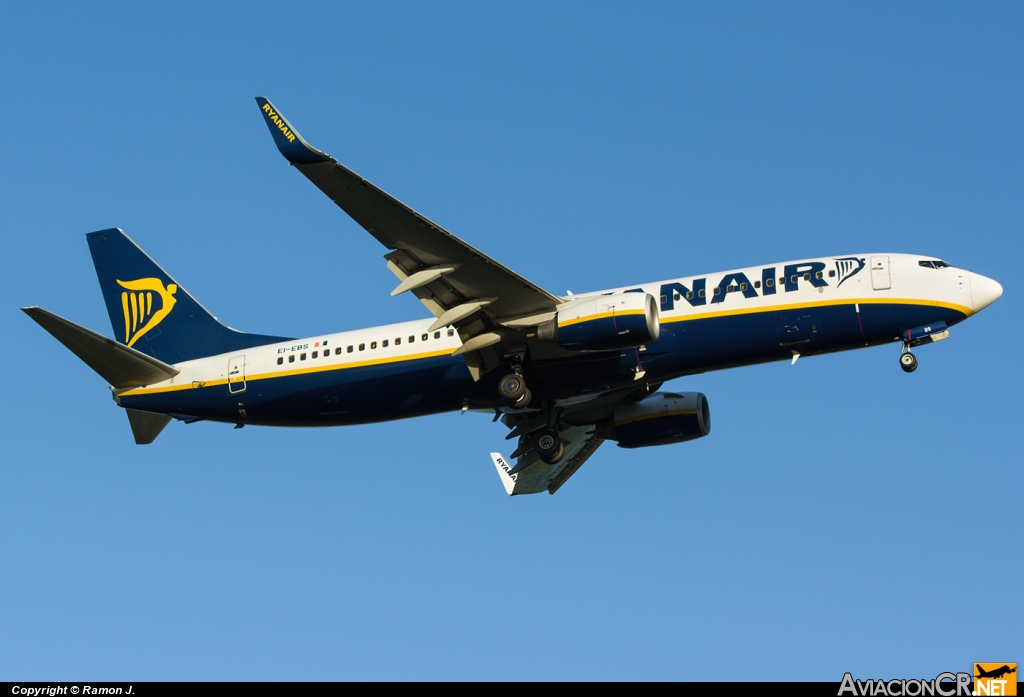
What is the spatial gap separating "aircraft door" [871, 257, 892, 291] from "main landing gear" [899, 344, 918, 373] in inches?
83.6

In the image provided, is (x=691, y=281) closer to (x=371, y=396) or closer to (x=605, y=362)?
(x=605, y=362)

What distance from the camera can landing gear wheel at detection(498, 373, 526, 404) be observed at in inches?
1588

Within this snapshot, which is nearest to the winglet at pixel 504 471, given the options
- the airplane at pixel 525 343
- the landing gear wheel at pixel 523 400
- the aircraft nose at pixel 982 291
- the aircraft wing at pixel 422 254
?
the airplane at pixel 525 343

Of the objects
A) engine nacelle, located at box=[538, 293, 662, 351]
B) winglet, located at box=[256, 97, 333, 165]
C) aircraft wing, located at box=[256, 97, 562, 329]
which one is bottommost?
engine nacelle, located at box=[538, 293, 662, 351]

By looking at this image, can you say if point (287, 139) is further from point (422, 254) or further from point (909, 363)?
point (909, 363)

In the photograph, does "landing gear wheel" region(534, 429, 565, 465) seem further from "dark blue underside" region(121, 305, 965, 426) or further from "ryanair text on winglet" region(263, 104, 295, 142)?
"ryanair text on winglet" region(263, 104, 295, 142)

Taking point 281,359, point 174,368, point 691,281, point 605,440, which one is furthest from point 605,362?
point 174,368

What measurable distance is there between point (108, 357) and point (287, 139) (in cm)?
1319

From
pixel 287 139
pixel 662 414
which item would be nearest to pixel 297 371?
pixel 287 139

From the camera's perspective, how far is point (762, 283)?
39.8 m

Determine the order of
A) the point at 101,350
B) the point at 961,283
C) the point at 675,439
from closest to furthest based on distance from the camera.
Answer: the point at 961,283 → the point at 101,350 → the point at 675,439

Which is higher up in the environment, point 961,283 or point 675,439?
point 961,283

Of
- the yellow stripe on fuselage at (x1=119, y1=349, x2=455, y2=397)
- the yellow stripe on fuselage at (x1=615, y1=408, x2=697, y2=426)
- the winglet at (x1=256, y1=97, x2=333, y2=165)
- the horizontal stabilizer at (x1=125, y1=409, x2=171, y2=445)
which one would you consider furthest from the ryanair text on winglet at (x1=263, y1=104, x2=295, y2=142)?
the yellow stripe on fuselage at (x1=615, y1=408, x2=697, y2=426)

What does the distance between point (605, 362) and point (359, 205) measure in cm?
957
